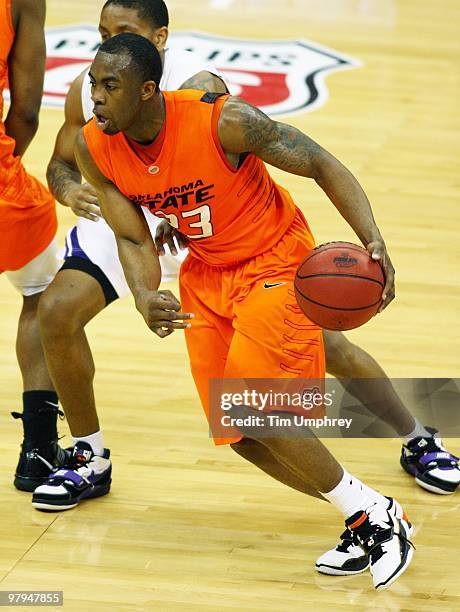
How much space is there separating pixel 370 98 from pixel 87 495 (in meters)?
5.93

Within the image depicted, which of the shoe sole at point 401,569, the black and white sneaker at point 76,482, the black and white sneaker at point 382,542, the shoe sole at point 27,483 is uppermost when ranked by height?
the black and white sneaker at point 382,542

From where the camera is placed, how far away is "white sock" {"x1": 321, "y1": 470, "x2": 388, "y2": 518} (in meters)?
3.82

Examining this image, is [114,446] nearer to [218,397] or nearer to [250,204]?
[218,397]

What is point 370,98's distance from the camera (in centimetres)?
964

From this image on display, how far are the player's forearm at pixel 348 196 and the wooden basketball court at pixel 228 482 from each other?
3.51 feet

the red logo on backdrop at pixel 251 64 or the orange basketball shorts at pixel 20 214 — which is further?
the red logo on backdrop at pixel 251 64

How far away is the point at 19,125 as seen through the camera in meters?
4.53

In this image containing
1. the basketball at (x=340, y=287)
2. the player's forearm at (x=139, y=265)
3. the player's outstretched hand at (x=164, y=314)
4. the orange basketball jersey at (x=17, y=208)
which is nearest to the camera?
the player's outstretched hand at (x=164, y=314)

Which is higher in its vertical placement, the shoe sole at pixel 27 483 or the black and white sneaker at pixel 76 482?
the black and white sneaker at pixel 76 482

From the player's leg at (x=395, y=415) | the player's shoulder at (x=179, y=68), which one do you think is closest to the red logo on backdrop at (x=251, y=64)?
the player's shoulder at (x=179, y=68)

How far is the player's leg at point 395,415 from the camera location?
14.6 feet

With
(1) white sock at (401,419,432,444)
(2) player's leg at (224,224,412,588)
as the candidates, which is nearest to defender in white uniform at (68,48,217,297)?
(2) player's leg at (224,224,412,588)

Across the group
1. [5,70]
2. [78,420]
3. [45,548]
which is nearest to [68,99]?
[5,70]

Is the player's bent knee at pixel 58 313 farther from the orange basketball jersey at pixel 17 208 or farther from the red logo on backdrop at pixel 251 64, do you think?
the red logo on backdrop at pixel 251 64
